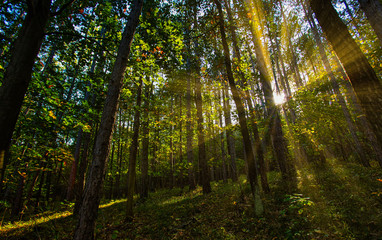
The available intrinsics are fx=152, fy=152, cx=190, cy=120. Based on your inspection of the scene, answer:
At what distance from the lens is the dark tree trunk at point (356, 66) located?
2861 mm

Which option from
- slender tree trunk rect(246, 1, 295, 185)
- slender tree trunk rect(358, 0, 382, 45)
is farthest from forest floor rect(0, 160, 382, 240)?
slender tree trunk rect(358, 0, 382, 45)

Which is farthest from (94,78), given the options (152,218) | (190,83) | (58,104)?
(190,83)

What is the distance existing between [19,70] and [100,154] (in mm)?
2055

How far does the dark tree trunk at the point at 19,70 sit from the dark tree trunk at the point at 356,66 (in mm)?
5743

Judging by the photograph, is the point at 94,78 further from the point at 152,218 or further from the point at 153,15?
the point at 152,218

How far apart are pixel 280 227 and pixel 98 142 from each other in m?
5.47

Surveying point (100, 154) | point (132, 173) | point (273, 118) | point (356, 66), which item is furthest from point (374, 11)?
point (132, 173)

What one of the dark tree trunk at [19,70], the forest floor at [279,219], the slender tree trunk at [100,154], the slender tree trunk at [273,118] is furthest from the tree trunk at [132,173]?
Answer: the slender tree trunk at [273,118]

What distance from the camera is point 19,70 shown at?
7.52 ft

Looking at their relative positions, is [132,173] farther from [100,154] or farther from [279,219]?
[279,219]

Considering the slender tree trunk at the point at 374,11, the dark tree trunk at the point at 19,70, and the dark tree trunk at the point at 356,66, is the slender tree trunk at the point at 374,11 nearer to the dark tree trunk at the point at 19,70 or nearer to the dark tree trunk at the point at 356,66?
the dark tree trunk at the point at 356,66

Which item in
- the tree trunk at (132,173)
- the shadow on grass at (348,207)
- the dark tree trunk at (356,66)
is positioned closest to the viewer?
the dark tree trunk at (356,66)

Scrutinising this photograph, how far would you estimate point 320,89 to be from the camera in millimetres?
10359

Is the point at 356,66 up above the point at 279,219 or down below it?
above
